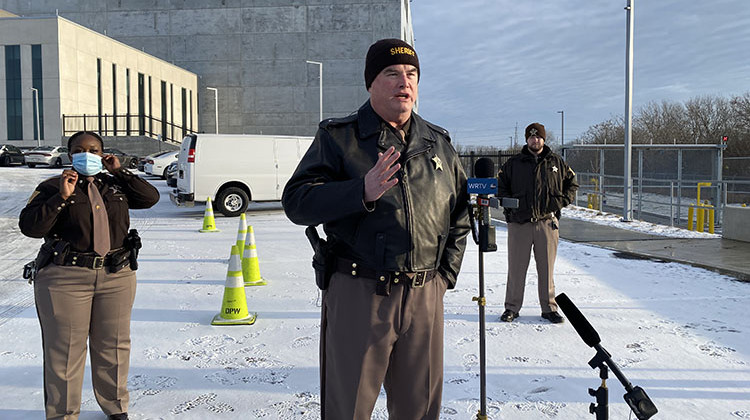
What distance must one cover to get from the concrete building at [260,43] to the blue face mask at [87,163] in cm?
4811

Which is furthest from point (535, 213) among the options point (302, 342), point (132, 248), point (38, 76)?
point (38, 76)

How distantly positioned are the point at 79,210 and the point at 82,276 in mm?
385

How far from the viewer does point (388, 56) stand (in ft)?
7.72

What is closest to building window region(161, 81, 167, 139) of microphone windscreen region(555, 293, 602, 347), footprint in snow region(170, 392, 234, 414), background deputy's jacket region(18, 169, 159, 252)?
background deputy's jacket region(18, 169, 159, 252)

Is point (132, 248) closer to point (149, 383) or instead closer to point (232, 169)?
point (149, 383)

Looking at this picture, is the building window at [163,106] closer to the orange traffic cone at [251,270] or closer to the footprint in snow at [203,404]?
the orange traffic cone at [251,270]

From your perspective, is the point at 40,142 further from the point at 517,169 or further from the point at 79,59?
the point at 517,169

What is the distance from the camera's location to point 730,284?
7.32m

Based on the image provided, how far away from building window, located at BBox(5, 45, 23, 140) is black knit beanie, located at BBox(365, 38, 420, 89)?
4389 centimetres

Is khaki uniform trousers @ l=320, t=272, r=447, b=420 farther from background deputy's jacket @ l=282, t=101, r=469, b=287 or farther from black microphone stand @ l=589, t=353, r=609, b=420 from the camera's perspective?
black microphone stand @ l=589, t=353, r=609, b=420

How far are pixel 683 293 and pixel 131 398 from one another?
6189mm

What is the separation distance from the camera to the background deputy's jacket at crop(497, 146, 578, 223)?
5.64 metres

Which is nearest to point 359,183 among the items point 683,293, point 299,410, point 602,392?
point 602,392

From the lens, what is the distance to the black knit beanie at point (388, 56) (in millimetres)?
2355
